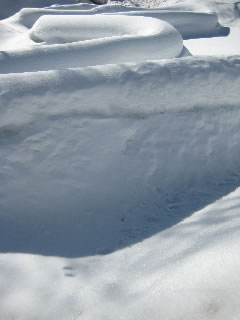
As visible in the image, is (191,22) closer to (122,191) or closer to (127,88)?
(127,88)

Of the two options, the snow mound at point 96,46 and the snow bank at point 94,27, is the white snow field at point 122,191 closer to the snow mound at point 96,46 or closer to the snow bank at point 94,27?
the snow mound at point 96,46

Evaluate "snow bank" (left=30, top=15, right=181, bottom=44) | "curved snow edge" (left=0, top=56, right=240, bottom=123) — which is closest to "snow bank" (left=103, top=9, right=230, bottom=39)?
"snow bank" (left=30, top=15, right=181, bottom=44)

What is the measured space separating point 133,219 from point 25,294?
0.58 m

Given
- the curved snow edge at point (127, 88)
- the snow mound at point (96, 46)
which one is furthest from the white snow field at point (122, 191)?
the snow mound at point (96, 46)

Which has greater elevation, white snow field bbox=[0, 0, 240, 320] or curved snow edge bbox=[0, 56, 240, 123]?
curved snow edge bbox=[0, 56, 240, 123]

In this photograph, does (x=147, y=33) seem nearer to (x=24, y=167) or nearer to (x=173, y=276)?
(x=24, y=167)

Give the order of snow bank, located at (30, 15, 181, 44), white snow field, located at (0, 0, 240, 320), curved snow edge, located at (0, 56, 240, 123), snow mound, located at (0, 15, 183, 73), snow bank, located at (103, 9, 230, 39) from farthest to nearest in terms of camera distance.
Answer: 1. snow bank, located at (103, 9, 230, 39)
2. snow bank, located at (30, 15, 181, 44)
3. snow mound, located at (0, 15, 183, 73)
4. curved snow edge, located at (0, 56, 240, 123)
5. white snow field, located at (0, 0, 240, 320)

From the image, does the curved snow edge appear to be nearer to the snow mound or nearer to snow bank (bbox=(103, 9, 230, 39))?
the snow mound

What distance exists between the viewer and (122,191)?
1.63 m

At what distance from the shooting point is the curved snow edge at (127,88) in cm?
144

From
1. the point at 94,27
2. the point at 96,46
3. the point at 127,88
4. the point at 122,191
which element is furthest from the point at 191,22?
the point at 122,191

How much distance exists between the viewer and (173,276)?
1.13 m

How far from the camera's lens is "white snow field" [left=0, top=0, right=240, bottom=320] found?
1085 mm

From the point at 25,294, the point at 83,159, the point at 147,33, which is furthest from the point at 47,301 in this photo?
the point at 147,33
